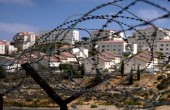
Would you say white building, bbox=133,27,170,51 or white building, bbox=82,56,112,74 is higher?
white building, bbox=133,27,170,51

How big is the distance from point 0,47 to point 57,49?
60.2m

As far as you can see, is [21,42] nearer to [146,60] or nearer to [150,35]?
[150,35]

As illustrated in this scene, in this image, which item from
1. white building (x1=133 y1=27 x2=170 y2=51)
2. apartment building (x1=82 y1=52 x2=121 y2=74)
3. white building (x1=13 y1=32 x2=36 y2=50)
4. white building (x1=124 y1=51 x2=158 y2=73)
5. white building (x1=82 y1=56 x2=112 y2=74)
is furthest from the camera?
white building (x1=13 y1=32 x2=36 y2=50)

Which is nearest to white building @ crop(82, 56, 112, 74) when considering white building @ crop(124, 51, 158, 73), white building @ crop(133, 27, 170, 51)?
white building @ crop(124, 51, 158, 73)

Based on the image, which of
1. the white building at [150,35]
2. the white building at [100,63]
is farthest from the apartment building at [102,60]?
the white building at [150,35]

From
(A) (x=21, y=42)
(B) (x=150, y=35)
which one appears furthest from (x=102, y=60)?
(B) (x=150, y=35)

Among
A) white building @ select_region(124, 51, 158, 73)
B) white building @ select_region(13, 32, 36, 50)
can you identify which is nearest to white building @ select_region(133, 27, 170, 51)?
white building @ select_region(124, 51, 158, 73)

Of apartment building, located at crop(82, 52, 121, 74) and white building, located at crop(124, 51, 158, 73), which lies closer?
white building, located at crop(124, 51, 158, 73)

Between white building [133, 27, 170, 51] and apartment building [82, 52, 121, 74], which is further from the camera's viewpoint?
apartment building [82, 52, 121, 74]

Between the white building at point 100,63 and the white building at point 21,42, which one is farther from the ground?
the white building at point 21,42

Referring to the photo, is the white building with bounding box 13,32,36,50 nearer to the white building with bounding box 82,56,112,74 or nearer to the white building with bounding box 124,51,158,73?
the white building with bounding box 82,56,112,74

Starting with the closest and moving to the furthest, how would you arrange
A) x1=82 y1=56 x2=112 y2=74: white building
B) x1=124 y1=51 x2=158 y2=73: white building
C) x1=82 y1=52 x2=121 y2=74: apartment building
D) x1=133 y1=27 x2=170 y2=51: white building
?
1. x1=133 y1=27 x2=170 y2=51: white building
2. x1=124 y1=51 x2=158 y2=73: white building
3. x1=82 y1=52 x2=121 y2=74: apartment building
4. x1=82 y1=56 x2=112 y2=74: white building

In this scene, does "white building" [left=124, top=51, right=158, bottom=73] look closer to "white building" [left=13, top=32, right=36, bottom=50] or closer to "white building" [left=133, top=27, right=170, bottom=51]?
"white building" [left=133, top=27, right=170, bottom=51]

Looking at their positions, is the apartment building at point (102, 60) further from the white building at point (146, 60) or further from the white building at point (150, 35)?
the white building at point (150, 35)
